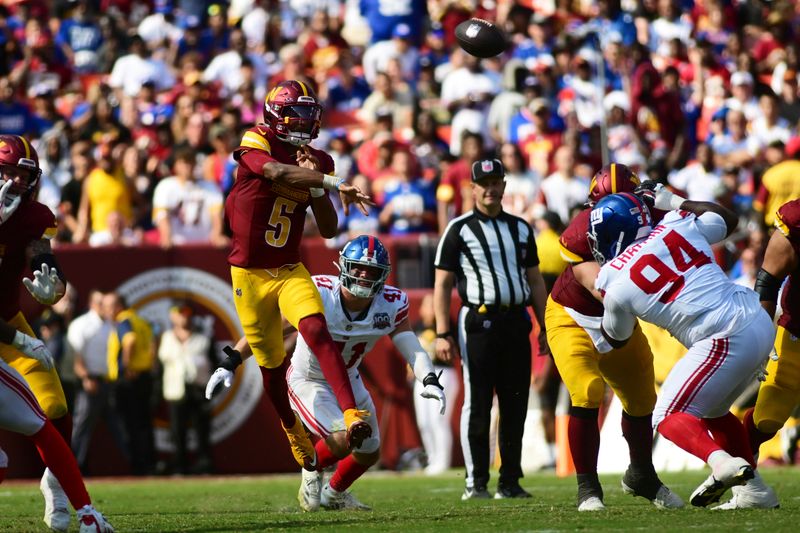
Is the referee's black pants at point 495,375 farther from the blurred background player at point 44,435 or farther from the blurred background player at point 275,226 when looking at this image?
the blurred background player at point 44,435

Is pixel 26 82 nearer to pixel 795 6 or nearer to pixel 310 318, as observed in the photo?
pixel 795 6

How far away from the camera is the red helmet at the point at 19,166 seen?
650 cm

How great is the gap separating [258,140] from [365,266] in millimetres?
921

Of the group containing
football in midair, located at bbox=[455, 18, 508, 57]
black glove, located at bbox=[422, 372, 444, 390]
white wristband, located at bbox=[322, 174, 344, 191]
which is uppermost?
football in midair, located at bbox=[455, 18, 508, 57]

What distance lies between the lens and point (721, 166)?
44.1ft

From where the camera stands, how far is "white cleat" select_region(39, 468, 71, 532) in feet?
21.3

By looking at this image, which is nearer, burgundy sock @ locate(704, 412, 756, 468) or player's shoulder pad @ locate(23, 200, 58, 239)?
player's shoulder pad @ locate(23, 200, 58, 239)

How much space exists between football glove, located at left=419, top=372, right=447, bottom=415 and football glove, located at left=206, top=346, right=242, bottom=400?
1.05 meters

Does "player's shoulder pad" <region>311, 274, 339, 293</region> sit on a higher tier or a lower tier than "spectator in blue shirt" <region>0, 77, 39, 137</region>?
lower

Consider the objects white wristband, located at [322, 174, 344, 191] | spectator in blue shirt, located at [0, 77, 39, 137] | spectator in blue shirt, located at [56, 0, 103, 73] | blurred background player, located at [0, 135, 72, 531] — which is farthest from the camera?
spectator in blue shirt, located at [56, 0, 103, 73]

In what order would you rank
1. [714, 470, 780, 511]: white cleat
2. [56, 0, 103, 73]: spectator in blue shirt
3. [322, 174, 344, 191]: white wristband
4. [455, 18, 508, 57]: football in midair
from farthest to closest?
[56, 0, 103, 73]: spectator in blue shirt
[455, 18, 508, 57]: football in midair
[322, 174, 344, 191]: white wristband
[714, 470, 780, 511]: white cleat

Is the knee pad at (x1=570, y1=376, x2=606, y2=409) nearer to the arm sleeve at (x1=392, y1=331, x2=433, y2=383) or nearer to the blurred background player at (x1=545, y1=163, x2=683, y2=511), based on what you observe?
the blurred background player at (x1=545, y1=163, x2=683, y2=511)

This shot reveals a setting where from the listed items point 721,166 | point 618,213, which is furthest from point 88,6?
point 618,213

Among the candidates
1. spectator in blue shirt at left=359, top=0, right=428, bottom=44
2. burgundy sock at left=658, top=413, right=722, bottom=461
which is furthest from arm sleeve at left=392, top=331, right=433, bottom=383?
spectator in blue shirt at left=359, top=0, right=428, bottom=44
